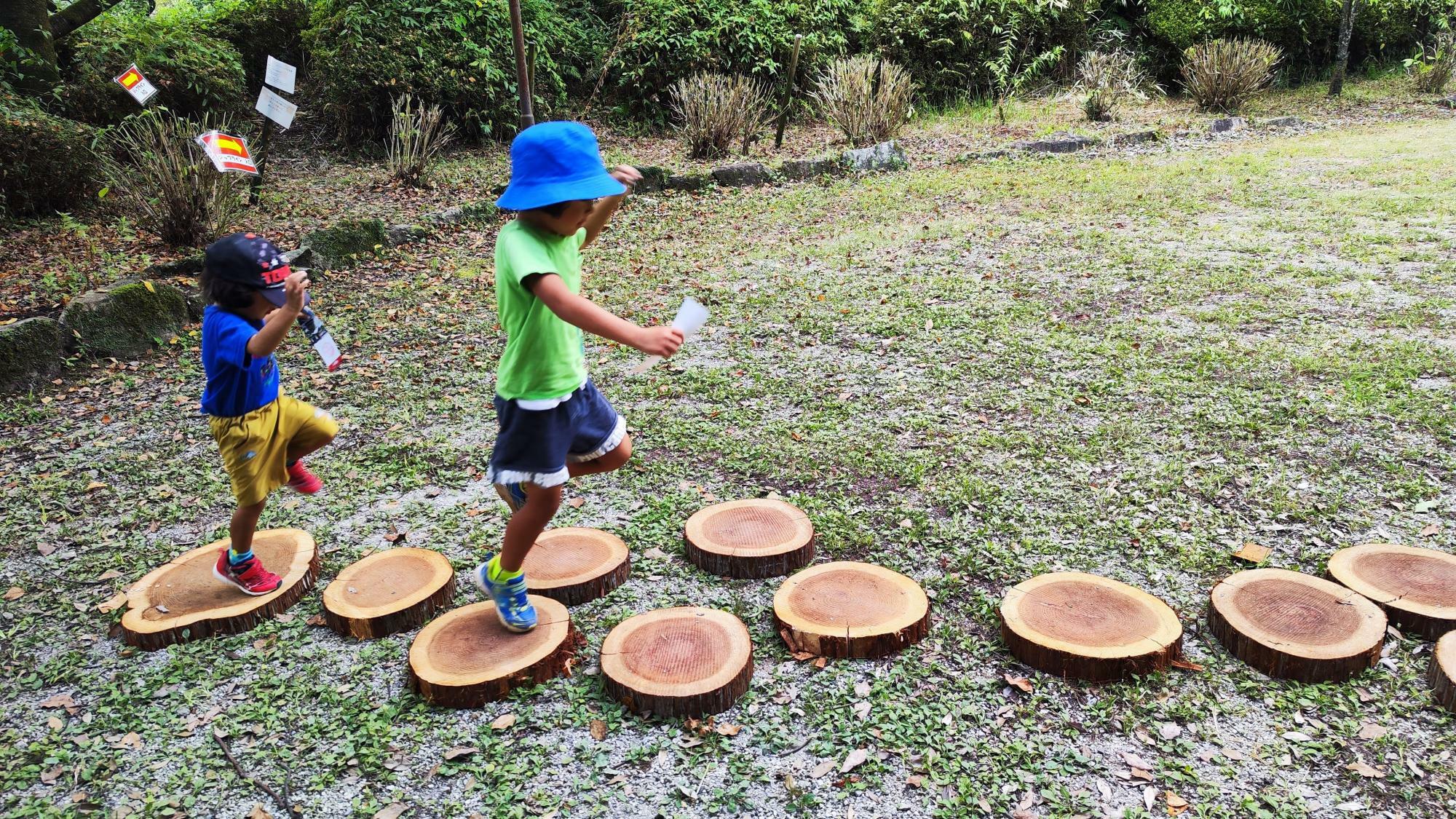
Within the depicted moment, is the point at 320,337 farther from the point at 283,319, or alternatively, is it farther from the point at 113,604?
the point at 113,604

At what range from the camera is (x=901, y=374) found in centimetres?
466

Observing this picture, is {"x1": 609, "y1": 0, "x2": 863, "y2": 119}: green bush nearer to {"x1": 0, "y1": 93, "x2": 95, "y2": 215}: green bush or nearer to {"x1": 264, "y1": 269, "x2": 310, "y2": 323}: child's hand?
{"x1": 0, "y1": 93, "x2": 95, "y2": 215}: green bush

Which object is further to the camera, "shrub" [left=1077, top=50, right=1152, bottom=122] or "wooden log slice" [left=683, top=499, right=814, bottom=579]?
"shrub" [left=1077, top=50, right=1152, bottom=122]

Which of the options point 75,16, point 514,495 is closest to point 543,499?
point 514,495

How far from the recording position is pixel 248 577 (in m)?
2.79

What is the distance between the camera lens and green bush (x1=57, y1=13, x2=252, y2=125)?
894 cm

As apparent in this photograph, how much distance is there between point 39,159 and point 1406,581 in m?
9.35

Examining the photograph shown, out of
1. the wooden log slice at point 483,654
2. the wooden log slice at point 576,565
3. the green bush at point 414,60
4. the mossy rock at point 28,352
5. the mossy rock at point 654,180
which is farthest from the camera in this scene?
the green bush at point 414,60

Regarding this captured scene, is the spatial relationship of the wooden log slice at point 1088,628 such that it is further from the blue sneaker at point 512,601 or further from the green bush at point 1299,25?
the green bush at point 1299,25

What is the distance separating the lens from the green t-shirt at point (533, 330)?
2.25 meters

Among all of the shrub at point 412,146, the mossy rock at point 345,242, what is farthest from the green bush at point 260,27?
the mossy rock at point 345,242

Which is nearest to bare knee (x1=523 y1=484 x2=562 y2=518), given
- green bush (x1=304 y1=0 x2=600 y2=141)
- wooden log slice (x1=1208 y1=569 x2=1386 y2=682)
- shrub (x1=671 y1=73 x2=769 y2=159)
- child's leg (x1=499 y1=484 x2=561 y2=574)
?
child's leg (x1=499 y1=484 x2=561 y2=574)

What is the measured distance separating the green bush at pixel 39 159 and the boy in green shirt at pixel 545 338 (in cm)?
708

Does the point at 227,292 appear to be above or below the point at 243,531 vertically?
above
